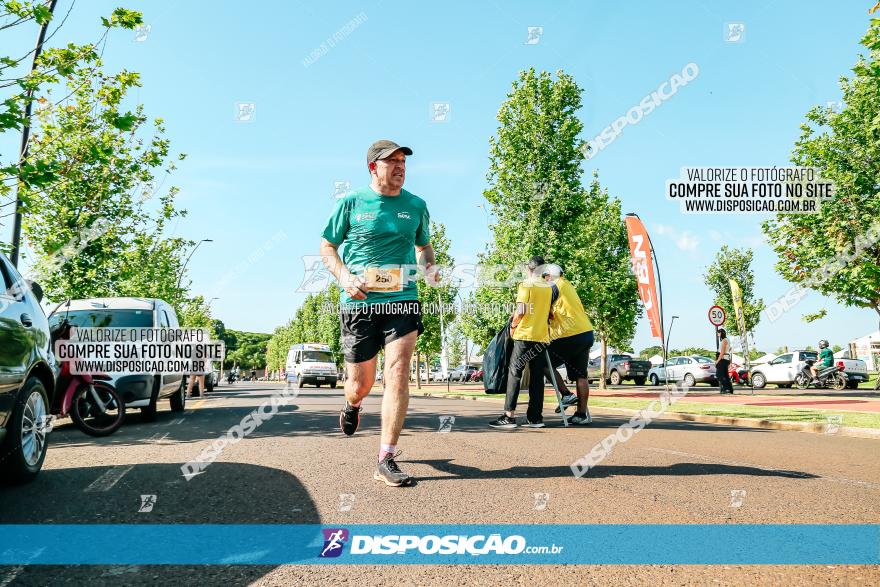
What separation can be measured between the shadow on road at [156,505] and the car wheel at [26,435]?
120 millimetres

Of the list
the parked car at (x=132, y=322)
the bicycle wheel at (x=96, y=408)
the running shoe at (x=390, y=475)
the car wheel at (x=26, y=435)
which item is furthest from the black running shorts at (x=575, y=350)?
the parked car at (x=132, y=322)

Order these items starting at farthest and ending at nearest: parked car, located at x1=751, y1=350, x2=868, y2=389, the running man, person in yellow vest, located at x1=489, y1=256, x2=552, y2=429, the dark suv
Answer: parked car, located at x1=751, y1=350, x2=868, y2=389, person in yellow vest, located at x1=489, y1=256, x2=552, y2=429, the running man, the dark suv

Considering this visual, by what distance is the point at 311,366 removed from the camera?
34.8 m

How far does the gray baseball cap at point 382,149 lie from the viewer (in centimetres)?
464

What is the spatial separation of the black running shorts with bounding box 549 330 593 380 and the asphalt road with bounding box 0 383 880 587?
1973 millimetres

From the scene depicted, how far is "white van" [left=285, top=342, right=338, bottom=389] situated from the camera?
114 feet

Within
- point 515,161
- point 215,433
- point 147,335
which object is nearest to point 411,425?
point 215,433

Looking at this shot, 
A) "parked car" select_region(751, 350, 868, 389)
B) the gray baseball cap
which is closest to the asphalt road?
the gray baseball cap

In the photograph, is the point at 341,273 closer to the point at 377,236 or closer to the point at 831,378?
the point at 377,236

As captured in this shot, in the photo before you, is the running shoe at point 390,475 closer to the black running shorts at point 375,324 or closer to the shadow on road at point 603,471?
the shadow on road at point 603,471

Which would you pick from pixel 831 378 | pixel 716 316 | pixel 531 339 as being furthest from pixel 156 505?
pixel 831 378

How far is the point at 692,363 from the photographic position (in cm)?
3497

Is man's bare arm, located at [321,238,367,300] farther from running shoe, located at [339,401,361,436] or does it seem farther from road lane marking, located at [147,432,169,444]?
road lane marking, located at [147,432,169,444]

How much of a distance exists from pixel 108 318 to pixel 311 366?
24.4m
